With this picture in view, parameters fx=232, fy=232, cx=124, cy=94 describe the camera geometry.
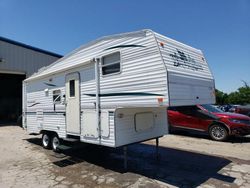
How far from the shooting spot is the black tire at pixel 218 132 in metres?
9.08

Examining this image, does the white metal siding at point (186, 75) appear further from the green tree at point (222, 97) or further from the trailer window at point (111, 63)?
the green tree at point (222, 97)

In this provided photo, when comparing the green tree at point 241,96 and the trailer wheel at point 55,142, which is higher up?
the green tree at point 241,96

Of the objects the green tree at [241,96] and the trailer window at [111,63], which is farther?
the green tree at [241,96]

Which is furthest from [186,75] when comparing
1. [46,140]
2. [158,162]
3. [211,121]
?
[46,140]

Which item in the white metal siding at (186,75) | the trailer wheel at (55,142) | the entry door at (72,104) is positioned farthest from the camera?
the trailer wheel at (55,142)

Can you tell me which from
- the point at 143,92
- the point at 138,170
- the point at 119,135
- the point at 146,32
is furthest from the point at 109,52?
the point at 138,170

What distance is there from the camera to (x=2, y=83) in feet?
78.8

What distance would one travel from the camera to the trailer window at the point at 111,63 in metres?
5.49

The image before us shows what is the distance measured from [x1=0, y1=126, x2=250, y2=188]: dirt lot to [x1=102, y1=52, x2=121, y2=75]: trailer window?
8.13ft

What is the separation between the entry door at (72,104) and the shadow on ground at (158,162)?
3.30ft

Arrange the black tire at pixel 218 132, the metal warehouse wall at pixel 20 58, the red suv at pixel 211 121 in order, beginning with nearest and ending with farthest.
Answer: the red suv at pixel 211 121
the black tire at pixel 218 132
the metal warehouse wall at pixel 20 58

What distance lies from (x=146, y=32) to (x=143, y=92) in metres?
1.32

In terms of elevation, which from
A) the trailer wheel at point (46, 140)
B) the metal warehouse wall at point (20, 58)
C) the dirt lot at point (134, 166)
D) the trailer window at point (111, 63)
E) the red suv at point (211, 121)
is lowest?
the dirt lot at point (134, 166)

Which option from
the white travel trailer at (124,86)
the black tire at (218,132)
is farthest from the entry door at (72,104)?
the black tire at (218,132)
